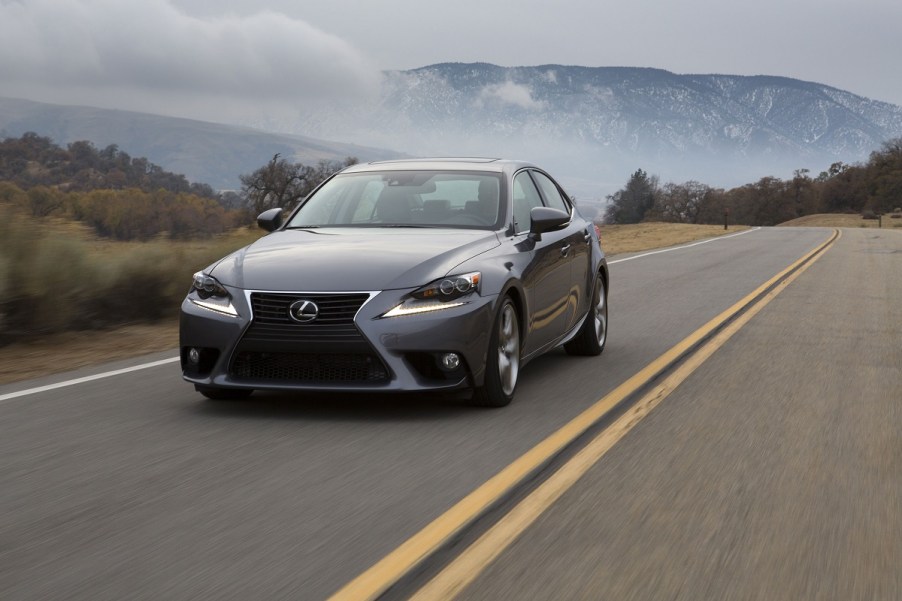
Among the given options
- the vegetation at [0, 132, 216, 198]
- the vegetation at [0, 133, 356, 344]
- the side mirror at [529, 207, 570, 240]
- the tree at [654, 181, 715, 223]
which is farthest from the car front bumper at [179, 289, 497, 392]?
the tree at [654, 181, 715, 223]

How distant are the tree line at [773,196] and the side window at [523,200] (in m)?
117

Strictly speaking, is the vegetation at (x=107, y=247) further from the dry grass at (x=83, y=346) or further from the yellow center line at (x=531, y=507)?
the yellow center line at (x=531, y=507)

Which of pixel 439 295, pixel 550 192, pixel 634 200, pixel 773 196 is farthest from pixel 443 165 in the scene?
pixel 634 200

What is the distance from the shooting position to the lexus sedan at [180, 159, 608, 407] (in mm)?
6281

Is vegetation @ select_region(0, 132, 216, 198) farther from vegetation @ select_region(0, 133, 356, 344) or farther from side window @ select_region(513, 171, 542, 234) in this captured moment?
side window @ select_region(513, 171, 542, 234)

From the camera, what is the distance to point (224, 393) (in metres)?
6.97

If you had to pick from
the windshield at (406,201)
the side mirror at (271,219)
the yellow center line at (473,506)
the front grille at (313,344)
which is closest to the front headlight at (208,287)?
the front grille at (313,344)

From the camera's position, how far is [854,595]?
359cm

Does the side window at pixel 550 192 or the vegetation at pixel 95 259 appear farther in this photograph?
the vegetation at pixel 95 259

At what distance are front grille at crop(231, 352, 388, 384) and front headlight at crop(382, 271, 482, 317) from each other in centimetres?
30

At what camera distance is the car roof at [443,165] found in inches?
326

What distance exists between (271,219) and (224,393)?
1.53 metres

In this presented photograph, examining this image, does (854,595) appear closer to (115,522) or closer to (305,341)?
(115,522)

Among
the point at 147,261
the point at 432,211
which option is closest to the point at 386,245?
the point at 432,211
